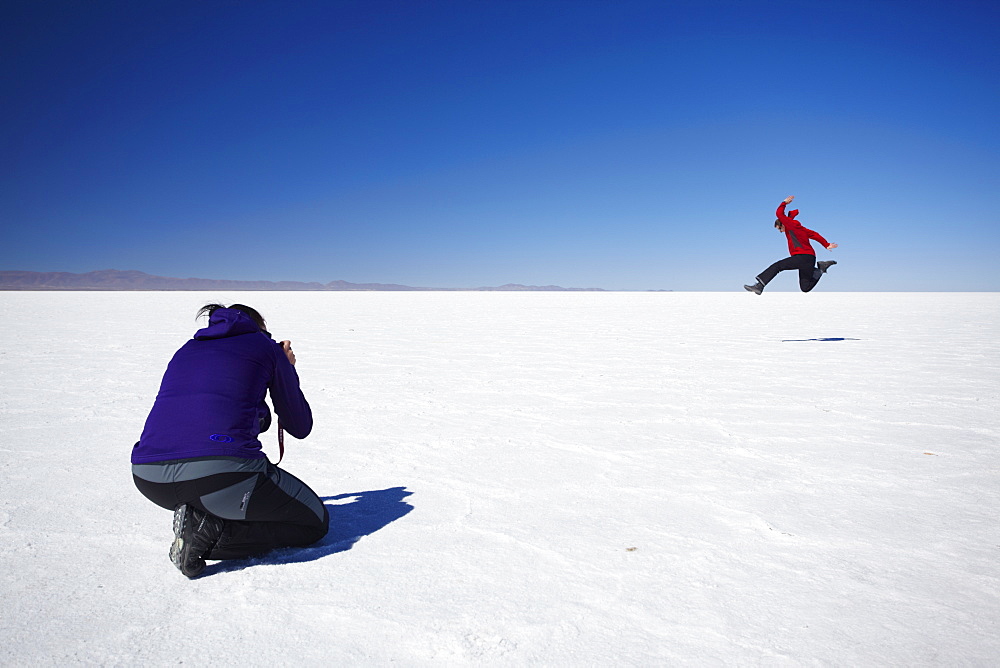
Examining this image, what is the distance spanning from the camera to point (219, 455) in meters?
1.80

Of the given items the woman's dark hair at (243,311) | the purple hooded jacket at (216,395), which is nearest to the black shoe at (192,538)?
the purple hooded jacket at (216,395)

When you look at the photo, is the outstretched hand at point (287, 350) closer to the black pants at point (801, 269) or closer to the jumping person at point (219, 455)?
the jumping person at point (219, 455)

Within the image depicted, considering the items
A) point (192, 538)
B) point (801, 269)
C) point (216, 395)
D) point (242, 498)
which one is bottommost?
point (192, 538)

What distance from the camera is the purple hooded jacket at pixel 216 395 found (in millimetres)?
1800

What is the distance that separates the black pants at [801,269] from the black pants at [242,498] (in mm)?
7592

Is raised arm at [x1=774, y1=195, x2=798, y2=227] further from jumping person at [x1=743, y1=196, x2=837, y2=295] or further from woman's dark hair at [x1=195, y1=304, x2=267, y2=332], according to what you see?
woman's dark hair at [x1=195, y1=304, x2=267, y2=332]

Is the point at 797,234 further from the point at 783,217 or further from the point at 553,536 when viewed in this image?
the point at 553,536

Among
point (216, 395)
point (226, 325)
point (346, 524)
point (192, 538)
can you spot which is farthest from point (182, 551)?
point (226, 325)

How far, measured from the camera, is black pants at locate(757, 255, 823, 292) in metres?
7.97

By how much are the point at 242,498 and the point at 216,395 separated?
1.15ft

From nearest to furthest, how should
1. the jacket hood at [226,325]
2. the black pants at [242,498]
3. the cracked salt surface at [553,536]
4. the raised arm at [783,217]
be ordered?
the cracked salt surface at [553,536], the black pants at [242,498], the jacket hood at [226,325], the raised arm at [783,217]

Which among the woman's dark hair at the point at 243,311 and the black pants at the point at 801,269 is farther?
the black pants at the point at 801,269

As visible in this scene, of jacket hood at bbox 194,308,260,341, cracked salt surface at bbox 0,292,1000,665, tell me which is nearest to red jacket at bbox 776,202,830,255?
cracked salt surface at bbox 0,292,1000,665

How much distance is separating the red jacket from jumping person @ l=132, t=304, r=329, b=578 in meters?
7.85
